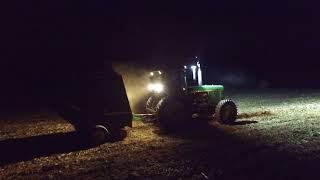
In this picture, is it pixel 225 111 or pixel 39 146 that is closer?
pixel 39 146

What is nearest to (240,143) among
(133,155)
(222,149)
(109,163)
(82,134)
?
(222,149)

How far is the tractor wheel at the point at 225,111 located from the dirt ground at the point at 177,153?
0.35m

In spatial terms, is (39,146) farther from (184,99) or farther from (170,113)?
(184,99)

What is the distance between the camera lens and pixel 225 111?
52.2ft

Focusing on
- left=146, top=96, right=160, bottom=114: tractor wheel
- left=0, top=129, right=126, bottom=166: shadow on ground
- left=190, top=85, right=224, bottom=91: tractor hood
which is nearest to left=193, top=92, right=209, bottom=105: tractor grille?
left=190, top=85, right=224, bottom=91: tractor hood

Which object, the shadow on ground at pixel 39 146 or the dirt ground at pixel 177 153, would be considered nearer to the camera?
the dirt ground at pixel 177 153

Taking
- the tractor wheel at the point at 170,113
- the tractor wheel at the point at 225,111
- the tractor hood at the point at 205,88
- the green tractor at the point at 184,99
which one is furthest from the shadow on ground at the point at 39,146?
the tractor wheel at the point at 225,111

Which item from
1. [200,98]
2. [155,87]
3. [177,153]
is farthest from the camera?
[200,98]

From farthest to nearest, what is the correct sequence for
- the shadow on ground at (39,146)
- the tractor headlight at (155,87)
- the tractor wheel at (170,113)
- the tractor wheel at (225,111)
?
1. the tractor wheel at (225,111)
2. the tractor headlight at (155,87)
3. the tractor wheel at (170,113)
4. the shadow on ground at (39,146)

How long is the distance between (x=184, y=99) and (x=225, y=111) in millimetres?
1987

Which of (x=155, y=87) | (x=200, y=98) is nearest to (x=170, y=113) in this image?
(x=155, y=87)

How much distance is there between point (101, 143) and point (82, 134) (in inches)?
28.8

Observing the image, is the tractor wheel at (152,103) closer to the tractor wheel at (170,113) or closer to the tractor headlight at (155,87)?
the tractor headlight at (155,87)

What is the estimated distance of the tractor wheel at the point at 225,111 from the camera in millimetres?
15812
